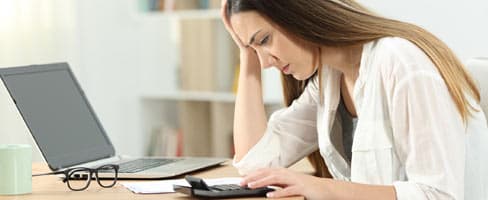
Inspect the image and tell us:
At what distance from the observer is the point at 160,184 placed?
181 centimetres

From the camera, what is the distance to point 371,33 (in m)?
1.81

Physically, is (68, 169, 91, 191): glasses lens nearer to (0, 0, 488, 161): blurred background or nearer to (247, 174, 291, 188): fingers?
(247, 174, 291, 188): fingers

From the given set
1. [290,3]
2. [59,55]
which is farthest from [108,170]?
[59,55]

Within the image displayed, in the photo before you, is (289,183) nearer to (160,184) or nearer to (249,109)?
(160,184)

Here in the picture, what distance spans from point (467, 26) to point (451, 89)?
4.00 feet

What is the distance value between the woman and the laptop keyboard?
183mm

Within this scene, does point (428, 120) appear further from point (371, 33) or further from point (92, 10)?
point (92, 10)

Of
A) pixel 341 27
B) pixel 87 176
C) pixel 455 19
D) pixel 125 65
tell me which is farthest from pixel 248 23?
pixel 125 65

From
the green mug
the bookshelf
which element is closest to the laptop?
the green mug

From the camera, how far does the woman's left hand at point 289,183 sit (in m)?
1.64

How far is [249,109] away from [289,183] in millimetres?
533

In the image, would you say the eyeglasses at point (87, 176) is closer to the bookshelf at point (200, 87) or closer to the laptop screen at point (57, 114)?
the laptop screen at point (57, 114)

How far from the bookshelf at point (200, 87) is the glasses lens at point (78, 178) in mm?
2025

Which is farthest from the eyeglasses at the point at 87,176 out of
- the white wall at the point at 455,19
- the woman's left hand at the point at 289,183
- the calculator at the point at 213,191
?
the white wall at the point at 455,19
